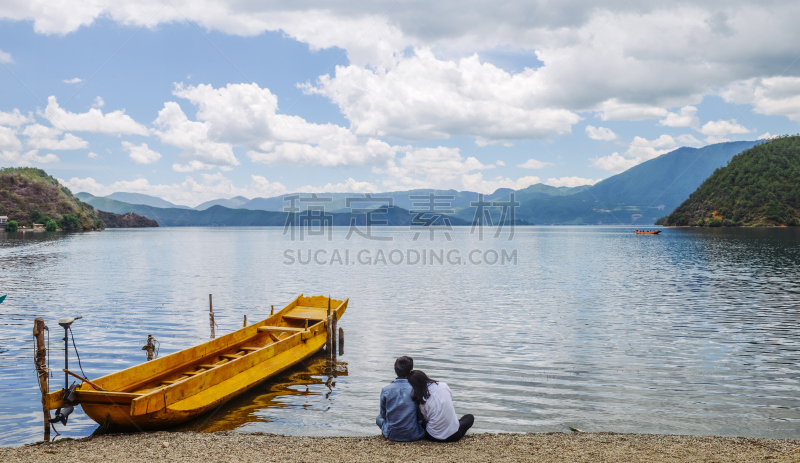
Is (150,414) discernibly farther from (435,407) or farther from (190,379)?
(435,407)

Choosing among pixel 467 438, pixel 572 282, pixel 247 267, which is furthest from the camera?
pixel 247 267

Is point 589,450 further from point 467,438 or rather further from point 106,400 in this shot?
point 106,400

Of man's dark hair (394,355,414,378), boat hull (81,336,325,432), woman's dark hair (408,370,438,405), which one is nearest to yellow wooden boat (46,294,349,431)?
boat hull (81,336,325,432)

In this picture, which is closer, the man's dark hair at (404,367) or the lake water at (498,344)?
the man's dark hair at (404,367)

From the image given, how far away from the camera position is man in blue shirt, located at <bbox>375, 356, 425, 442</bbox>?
36.3 ft

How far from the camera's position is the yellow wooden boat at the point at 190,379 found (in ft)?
38.8

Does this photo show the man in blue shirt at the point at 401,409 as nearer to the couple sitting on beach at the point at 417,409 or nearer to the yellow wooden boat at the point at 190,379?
the couple sitting on beach at the point at 417,409

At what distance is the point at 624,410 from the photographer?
14445 millimetres

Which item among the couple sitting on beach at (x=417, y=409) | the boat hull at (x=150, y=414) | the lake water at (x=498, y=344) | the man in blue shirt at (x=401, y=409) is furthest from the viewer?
the lake water at (x=498, y=344)

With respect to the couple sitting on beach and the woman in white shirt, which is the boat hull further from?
the woman in white shirt

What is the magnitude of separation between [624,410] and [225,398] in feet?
36.5

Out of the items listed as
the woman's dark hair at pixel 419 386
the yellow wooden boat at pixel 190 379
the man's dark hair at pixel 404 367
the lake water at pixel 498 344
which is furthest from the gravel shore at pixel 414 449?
the lake water at pixel 498 344

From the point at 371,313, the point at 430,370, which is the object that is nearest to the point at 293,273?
the point at 371,313

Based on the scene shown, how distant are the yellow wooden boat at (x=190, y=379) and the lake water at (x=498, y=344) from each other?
627 millimetres
